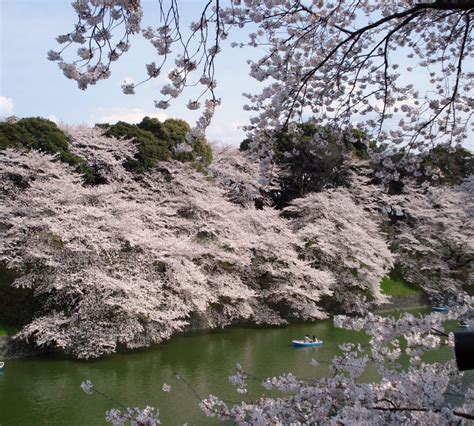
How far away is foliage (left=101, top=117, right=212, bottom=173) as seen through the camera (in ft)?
54.6

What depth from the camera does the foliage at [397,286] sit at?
1989 cm

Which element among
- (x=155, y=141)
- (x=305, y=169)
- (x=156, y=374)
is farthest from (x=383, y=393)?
(x=305, y=169)

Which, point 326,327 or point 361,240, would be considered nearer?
point 326,327

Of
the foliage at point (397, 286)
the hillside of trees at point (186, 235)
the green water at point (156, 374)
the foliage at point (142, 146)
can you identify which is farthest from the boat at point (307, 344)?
the foliage at point (397, 286)

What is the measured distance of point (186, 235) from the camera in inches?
584

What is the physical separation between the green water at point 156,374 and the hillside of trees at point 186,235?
0.60 m

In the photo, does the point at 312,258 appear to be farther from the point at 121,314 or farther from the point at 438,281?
the point at 121,314

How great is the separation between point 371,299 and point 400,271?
431 centimetres

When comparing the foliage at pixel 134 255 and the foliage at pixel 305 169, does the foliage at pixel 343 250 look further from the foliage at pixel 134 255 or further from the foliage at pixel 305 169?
the foliage at pixel 305 169

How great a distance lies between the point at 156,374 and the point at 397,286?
13279mm

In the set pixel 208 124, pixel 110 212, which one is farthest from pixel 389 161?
pixel 110 212

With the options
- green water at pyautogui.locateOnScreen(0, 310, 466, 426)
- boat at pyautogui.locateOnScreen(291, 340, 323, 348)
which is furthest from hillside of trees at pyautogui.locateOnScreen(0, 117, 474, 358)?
boat at pyautogui.locateOnScreen(291, 340, 323, 348)

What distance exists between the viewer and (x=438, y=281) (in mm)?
21188

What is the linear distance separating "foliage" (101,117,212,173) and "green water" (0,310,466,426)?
606 cm
